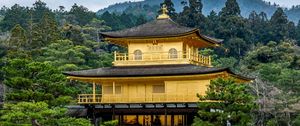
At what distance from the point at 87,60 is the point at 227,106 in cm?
3274

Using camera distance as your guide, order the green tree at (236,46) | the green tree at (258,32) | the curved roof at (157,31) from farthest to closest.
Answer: the green tree at (258,32), the green tree at (236,46), the curved roof at (157,31)

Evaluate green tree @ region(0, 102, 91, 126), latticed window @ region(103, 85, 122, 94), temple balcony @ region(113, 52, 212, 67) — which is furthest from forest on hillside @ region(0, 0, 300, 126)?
temple balcony @ region(113, 52, 212, 67)

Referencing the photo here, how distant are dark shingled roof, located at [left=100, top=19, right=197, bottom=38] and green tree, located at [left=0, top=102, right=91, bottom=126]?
7.30 metres

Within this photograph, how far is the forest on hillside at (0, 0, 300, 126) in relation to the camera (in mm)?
26609

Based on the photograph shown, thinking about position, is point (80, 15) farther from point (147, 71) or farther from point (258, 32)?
point (147, 71)

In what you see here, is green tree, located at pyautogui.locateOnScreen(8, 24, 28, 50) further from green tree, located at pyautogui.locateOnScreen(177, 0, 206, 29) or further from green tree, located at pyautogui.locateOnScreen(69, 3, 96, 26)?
green tree, located at pyautogui.locateOnScreen(69, 3, 96, 26)

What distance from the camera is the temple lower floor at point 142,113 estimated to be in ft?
97.2

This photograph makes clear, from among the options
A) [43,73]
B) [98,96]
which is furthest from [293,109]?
[43,73]

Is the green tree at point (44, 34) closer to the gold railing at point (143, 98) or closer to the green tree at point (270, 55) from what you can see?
the green tree at point (270, 55)

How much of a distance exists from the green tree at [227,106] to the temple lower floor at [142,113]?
377 cm

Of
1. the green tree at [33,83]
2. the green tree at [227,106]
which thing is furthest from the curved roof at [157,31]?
the green tree at [227,106]

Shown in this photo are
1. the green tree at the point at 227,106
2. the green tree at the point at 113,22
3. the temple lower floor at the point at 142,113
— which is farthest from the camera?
the green tree at the point at 113,22

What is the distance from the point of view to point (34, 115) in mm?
25016

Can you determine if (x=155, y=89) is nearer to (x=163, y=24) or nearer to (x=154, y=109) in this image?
(x=154, y=109)
